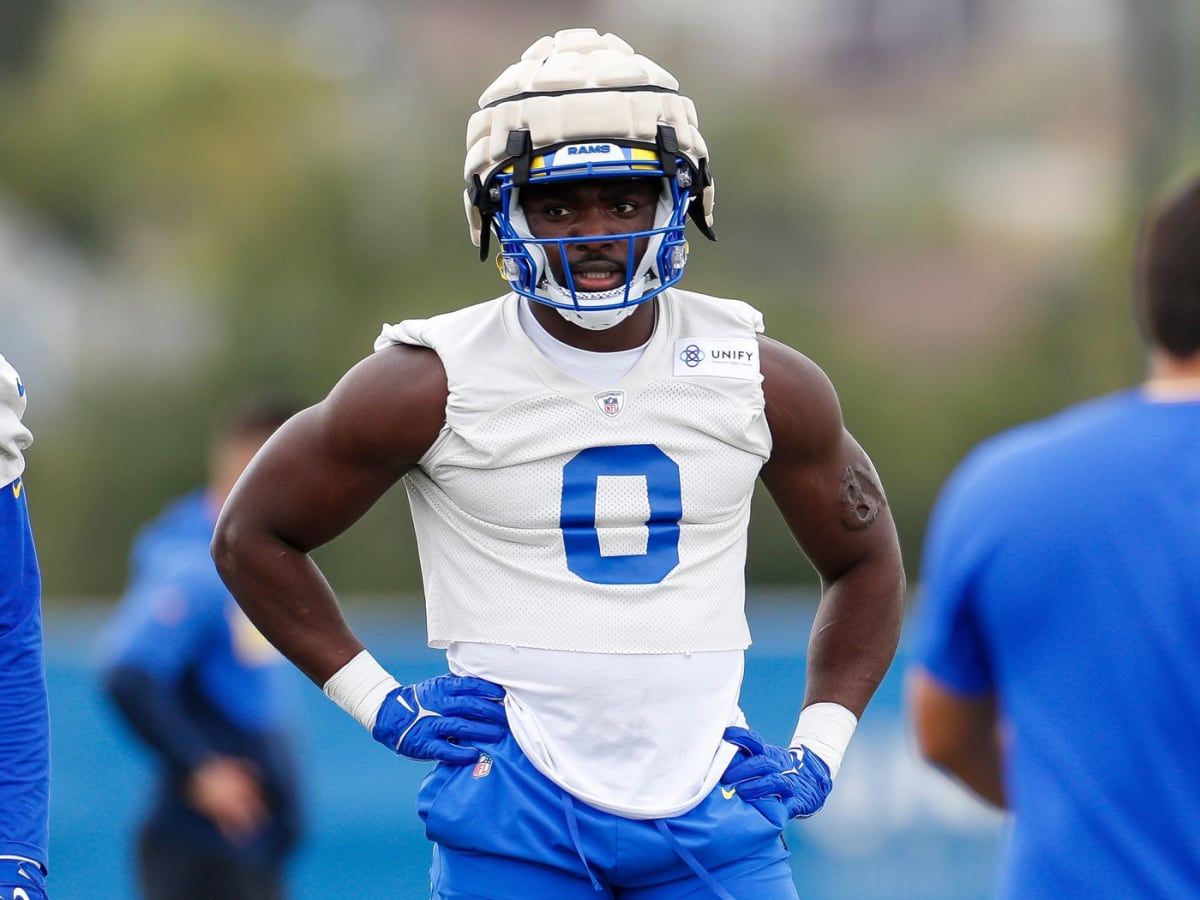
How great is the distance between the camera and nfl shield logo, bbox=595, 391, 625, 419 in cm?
372

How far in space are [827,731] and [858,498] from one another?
46 cm

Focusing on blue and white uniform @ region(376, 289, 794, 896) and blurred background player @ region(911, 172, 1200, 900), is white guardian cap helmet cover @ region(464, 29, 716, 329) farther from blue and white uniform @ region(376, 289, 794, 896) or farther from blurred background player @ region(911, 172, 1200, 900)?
blurred background player @ region(911, 172, 1200, 900)

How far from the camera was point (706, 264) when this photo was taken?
88.0 feet

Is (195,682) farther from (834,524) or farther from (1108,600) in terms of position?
(1108,600)

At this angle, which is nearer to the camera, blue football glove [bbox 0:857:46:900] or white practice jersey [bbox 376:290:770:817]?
blue football glove [bbox 0:857:46:900]

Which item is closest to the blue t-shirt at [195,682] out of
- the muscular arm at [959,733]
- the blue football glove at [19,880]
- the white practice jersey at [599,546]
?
the white practice jersey at [599,546]

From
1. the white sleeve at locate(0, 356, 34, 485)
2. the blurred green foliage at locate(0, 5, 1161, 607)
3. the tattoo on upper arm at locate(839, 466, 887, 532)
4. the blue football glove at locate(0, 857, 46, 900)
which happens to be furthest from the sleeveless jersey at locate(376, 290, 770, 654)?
the blurred green foliage at locate(0, 5, 1161, 607)

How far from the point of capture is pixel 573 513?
3680 mm

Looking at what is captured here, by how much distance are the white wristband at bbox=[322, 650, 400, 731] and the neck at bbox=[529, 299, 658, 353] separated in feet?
2.30

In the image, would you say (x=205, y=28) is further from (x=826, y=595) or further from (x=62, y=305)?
(x=826, y=595)

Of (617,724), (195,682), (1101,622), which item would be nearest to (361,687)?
(617,724)

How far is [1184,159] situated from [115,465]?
10.9 meters

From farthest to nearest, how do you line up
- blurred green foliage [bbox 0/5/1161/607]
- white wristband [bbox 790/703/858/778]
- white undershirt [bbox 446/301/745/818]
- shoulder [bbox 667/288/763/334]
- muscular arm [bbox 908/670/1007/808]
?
blurred green foliage [bbox 0/5/1161/607] < white wristband [bbox 790/703/858/778] < shoulder [bbox 667/288/763/334] < white undershirt [bbox 446/301/745/818] < muscular arm [bbox 908/670/1007/808]

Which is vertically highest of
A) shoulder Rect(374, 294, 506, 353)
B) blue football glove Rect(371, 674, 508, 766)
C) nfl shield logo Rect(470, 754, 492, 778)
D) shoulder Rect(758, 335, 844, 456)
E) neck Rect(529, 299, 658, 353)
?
shoulder Rect(374, 294, 506, 353)
